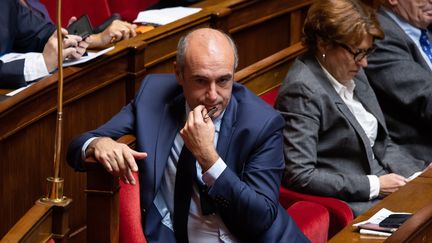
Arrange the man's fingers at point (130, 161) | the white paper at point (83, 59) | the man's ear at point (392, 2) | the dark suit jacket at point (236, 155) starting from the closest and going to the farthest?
the man's fingers at point (130, 161) → the dark suit jacket at point (236, 155) → the white paper at point (83, 59) → the man's ear at point (392, 2)

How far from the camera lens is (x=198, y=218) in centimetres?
227

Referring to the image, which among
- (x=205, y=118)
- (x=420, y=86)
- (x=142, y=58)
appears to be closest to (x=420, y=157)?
(x=420, y=86)

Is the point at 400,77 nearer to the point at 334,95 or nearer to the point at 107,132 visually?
the point at 334,95

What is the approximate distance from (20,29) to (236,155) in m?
1.00

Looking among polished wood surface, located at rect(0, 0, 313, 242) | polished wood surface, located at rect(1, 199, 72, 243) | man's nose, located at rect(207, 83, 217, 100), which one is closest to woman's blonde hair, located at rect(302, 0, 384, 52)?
polished wood surface, located at rect(0, 0, 313, 242)

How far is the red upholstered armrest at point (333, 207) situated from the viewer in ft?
8.54

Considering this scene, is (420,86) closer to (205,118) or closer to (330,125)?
(330,125)

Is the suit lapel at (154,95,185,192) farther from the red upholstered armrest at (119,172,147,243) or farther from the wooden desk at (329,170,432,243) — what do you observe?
the wooden desk at (329,170,432,243)

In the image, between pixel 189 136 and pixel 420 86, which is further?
pixel 420 86

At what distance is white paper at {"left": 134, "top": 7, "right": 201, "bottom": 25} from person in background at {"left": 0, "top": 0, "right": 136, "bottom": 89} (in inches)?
9.6

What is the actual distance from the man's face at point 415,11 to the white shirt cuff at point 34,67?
108 cm

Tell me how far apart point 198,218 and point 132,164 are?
0.26 metres

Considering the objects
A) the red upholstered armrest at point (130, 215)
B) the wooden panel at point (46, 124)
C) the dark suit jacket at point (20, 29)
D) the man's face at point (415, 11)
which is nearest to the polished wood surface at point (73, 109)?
Answer: the wooden panel at point (46, 124)

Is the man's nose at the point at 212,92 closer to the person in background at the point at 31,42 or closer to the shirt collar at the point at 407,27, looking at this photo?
the person in background at the point at 31,42
